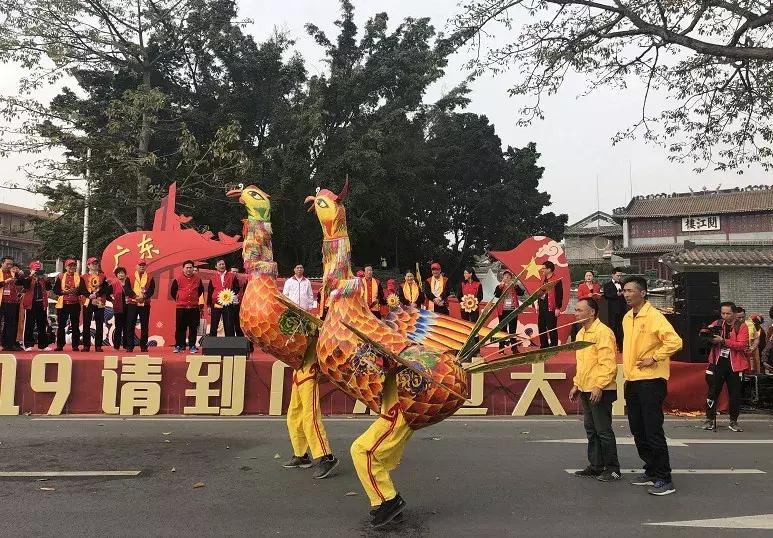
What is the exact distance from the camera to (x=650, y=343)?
4957mm

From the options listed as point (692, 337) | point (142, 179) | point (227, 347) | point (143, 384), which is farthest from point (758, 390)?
point (142, 179)

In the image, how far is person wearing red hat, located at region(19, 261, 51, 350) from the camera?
10.3 meters

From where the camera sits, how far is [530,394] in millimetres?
8406

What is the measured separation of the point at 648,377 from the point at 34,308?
381 inches

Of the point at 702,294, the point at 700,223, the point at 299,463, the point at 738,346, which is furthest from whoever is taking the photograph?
the point at 700,223

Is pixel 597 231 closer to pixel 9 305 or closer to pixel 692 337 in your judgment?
pixel 692 337

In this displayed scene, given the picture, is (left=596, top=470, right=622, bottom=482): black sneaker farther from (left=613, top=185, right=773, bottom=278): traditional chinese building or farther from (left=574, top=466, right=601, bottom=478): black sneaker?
(left=613, top=185, right=773, bottom=278): traditional chinese building

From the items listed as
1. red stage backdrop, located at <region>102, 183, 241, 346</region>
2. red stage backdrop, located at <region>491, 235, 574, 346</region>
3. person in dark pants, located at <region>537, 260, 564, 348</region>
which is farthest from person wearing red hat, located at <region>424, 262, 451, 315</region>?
red stage backdrop, located at <region>102, 183, 241, 346</region>

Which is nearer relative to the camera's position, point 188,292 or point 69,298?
point 69,298

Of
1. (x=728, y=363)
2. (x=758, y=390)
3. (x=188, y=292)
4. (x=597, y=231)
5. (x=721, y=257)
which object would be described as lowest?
(x=758, y=390)

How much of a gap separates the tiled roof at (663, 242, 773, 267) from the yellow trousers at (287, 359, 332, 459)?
14812mm

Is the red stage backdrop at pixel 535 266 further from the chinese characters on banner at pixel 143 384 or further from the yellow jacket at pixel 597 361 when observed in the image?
the yellow jacket at pixel 597 361

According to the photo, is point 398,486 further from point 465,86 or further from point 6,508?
point 465,86

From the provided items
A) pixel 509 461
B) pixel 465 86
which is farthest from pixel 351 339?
pixel 465 86
